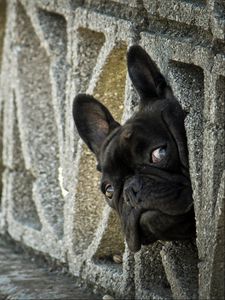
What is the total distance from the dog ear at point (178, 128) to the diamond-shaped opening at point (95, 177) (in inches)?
28.8

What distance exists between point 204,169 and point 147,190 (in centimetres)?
29

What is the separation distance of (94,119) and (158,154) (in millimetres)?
559

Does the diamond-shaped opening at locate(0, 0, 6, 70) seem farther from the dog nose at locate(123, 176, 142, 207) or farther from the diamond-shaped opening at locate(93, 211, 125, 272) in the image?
the dog nose at locate(123, 176, 142, 207)

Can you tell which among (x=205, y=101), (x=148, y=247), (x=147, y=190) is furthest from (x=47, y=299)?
(x=205, y=101)

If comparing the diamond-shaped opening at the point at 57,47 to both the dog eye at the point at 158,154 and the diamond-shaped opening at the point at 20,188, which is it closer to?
the diamond-shaped opening at the point at 20,188

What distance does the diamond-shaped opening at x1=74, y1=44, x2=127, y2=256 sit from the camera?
639 cm

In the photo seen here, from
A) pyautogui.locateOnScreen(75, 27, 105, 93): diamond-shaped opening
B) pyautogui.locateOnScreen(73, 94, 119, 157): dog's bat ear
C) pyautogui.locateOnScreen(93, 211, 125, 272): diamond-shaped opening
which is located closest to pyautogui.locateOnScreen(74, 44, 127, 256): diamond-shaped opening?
pyautogui.locateOnScreen(93, 211, 125, 272): diamond-shaped opening

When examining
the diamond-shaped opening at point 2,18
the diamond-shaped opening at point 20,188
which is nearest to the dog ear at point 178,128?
the diamond-shaped opening at point 20,188

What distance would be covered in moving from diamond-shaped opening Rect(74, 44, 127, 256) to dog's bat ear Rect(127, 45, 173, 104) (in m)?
0.54

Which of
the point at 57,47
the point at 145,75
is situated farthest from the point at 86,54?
the point at 145,75

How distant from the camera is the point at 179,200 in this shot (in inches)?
215

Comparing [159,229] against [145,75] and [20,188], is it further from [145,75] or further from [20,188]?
[20,188]

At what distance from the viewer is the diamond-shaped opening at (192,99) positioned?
5.38 m

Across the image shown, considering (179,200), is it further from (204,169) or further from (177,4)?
(177,4)
